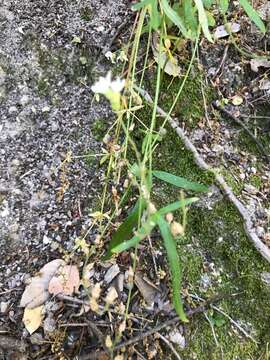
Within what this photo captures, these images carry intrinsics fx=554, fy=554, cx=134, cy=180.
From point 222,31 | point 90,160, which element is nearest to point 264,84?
point 222,31

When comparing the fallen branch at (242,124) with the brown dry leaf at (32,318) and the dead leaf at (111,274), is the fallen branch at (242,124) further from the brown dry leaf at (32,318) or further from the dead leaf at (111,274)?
the brown dry leaf at (32,318)

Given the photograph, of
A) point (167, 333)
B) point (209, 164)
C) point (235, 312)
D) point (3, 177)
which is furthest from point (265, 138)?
point (3, 177)

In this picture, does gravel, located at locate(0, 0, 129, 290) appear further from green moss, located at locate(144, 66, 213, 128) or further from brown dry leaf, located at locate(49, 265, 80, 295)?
green moss, located at locate(144, 66, 213, 128)

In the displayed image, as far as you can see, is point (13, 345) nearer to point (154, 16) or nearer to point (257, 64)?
point (154, 16)

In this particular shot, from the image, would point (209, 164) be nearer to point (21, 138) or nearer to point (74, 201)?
point (74, 201)

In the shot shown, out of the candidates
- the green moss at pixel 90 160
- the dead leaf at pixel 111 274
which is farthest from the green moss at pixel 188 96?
the dead leaf at pixel 111 274

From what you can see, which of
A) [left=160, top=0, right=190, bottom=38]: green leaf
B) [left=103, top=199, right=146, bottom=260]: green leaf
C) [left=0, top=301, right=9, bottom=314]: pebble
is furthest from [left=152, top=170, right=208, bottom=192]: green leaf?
[left=0, top=301, right=9, bottom=314]: pebble
